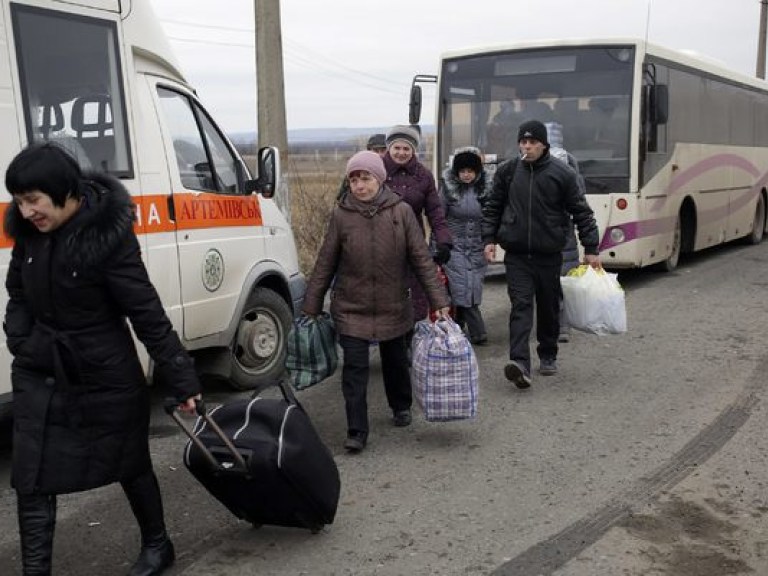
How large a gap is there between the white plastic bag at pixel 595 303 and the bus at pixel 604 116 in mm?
3618

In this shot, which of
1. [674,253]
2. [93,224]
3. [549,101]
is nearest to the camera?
[93,224]

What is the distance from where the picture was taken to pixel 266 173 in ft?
21.9

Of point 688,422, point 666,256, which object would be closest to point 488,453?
point 688,422

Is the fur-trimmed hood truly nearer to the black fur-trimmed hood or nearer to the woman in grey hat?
the woman in grey hat

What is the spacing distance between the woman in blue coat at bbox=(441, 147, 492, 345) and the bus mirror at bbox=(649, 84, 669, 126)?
3.89m

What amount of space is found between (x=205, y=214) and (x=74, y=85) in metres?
1.26

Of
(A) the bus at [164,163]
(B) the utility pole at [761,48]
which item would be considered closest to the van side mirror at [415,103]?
(A) the bus at [164,163]

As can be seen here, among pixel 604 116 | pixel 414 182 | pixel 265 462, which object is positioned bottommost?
pixel 265 462

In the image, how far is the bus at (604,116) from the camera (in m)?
10.8

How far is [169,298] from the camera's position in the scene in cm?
573

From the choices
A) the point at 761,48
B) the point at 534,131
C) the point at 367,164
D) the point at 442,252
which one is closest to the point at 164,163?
the point at 367,164

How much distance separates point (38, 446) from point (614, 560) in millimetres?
2271

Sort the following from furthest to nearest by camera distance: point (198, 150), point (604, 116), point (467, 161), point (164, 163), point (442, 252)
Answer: point (604, 116), point (467, 161), point (442, 252), point (198, 150), point (164, 163)

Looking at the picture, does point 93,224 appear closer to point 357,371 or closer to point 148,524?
point 148,524
